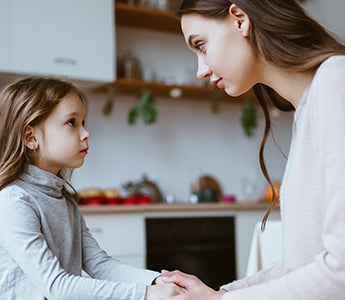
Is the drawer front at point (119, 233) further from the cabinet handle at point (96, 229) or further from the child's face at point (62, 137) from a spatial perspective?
the child's face at point (62, 137)

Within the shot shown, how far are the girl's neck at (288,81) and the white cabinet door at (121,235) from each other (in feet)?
6.60

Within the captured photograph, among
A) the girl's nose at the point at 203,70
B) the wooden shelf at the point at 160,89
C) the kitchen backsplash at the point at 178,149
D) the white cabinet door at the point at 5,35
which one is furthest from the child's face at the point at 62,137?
the kitchen backsplash at the point at 178,149

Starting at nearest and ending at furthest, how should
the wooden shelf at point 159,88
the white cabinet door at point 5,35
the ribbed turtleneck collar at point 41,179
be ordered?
the ribbed turtleneck collar at point 41,179
the white cabinet door at point 5,35
the wooden shelf at point 159,88

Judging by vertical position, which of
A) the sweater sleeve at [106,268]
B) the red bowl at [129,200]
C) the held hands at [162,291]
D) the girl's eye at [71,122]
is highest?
the girl's eye at [71,122]

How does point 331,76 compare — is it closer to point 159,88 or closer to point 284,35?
point 284,35

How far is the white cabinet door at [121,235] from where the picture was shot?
109 inches

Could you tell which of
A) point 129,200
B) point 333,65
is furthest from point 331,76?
point 129,200

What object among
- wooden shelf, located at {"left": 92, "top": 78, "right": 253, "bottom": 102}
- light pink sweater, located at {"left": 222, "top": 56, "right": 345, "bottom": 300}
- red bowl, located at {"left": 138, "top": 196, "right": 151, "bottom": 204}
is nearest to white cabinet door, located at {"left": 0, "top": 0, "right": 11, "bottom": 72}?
wooden shelf, located at {"left": 92, "top": 78, "right": 253, "bottom": 102}

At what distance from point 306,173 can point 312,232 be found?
94mm

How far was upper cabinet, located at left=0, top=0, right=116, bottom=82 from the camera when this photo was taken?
2795 millimetres

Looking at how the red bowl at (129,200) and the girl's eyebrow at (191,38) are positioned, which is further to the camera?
the red bowl at (129,200)

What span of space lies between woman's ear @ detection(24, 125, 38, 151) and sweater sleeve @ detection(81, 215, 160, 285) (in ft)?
0.77

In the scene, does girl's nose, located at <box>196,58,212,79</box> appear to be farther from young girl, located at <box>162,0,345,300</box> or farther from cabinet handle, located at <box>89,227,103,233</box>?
cabinet handle, located at <box>89,227,103,233</box>

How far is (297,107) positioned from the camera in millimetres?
842
